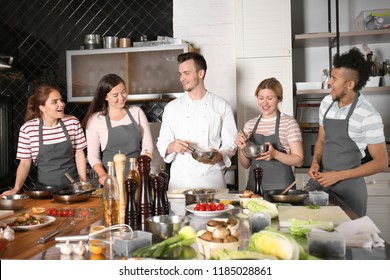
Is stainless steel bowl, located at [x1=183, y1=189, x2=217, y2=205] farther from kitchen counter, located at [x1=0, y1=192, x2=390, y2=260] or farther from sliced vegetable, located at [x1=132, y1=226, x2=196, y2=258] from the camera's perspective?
sliced vegetable, located at [x1=132, y1=226, x2=196, y2=258]

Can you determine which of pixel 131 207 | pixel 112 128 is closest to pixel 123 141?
pixel 112 128

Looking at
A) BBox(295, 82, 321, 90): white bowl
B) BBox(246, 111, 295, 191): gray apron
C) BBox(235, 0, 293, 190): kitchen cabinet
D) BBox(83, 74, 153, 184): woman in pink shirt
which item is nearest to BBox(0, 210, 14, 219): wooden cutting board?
BBox(83, 74, 153, 184): woman in pink shirt

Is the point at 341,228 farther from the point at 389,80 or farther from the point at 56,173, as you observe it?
the point at 56,173

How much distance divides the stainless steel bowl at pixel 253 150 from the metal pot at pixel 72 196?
470 mm

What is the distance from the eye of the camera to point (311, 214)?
2.77ft

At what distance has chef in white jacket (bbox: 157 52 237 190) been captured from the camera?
144 centimetres

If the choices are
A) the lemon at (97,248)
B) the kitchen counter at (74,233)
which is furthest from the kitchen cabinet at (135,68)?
the lemon at (97,248)

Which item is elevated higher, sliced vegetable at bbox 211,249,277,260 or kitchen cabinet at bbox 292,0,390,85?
kitchen cabinet at bbox 292,0,390,85

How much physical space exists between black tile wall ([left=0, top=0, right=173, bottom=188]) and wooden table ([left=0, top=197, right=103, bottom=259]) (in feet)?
1.74

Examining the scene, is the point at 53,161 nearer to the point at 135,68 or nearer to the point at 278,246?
the point at 135,68

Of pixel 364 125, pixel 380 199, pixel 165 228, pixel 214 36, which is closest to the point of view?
pixel 165 228

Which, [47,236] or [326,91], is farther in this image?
[326,91]

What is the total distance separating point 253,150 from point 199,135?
0.27 meters
